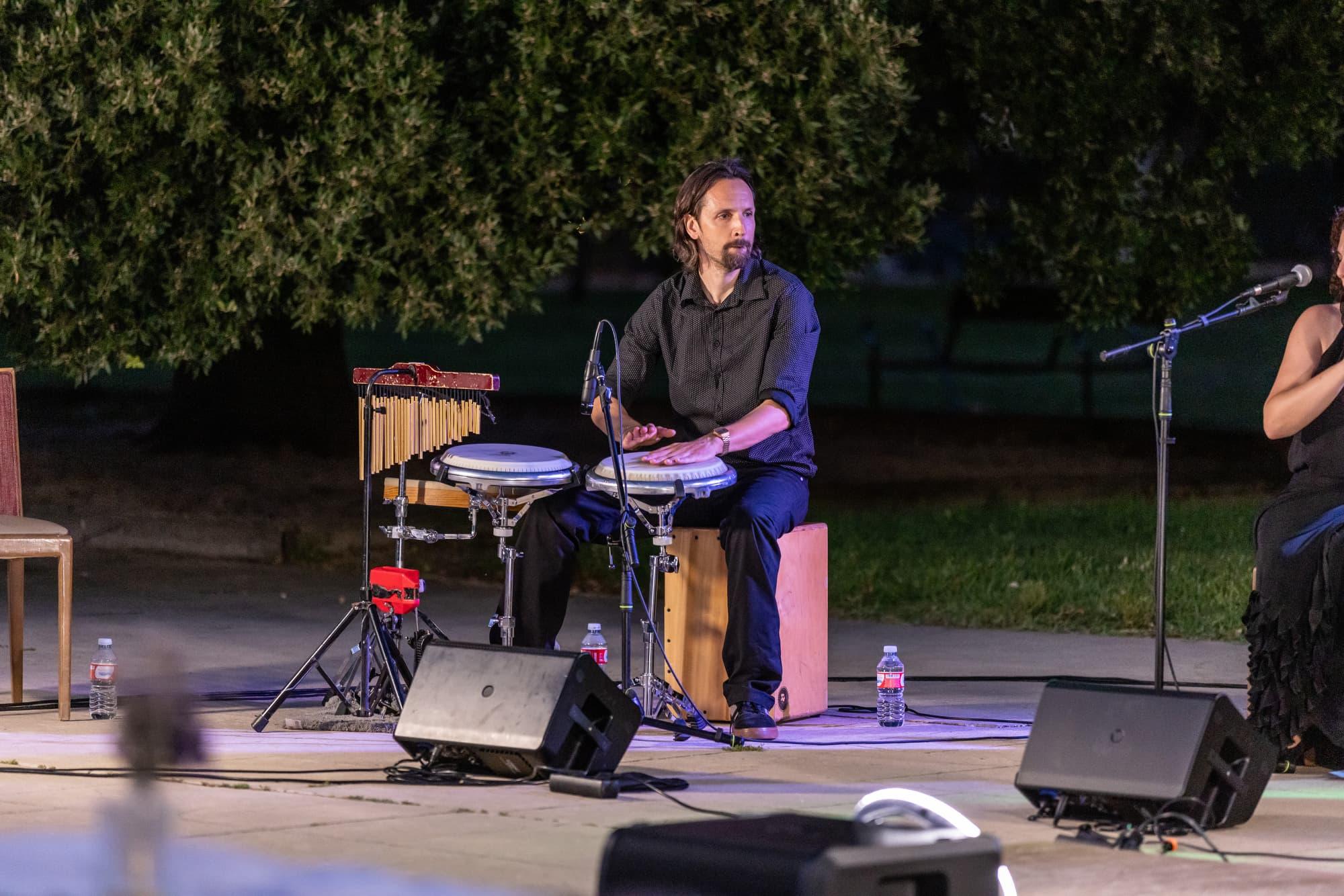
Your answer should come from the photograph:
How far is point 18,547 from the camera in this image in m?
6.79

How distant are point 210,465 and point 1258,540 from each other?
30.3ft

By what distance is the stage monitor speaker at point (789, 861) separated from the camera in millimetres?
3320

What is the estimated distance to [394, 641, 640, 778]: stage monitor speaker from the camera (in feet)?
17.8

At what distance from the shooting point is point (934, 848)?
3.42 meters

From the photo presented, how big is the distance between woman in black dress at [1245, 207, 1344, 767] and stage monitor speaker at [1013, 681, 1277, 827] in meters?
0.91

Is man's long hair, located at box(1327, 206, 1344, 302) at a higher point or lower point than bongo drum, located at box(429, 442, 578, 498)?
higher

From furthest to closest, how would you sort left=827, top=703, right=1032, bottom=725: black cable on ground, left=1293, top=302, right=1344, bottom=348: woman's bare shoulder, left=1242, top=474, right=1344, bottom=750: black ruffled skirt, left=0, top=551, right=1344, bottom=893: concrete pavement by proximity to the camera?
left=827, top=703, right=1032, bottom=725: black cable on ground < left=1293, top=302, right=1344, bottom=348: woman's bare shoulder < left=1242, top=474, right=1344, bottom=750: black ruffled skirt < left=0, top=551, right=1344, bottom=893: concrete pavement

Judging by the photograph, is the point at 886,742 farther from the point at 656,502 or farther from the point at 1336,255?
the point at 1336,255

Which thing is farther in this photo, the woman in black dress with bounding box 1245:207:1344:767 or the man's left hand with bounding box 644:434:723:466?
the man's left hand with bounding box 644:434:723:466

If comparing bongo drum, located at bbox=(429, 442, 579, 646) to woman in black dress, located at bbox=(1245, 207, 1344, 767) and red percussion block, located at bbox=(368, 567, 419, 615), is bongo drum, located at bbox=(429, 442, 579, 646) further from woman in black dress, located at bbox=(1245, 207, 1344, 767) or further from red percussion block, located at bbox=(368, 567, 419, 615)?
woman in black dress, located at bbox=(1245, 207, 1344, 767)

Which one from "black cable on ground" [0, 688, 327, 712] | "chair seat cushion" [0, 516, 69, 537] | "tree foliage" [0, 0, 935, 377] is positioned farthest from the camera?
"tree foliage" [0, 0, 935, 377]

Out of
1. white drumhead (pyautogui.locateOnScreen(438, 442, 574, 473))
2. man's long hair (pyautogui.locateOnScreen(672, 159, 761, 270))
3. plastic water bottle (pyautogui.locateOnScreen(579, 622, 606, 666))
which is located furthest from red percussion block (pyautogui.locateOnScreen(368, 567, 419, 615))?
man's long hair (pyautogui.locateOnScreen(672, 159, 761, 270))

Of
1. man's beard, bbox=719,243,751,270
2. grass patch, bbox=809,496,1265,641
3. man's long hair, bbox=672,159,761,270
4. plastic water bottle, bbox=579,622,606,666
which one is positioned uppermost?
man's long hair, bbox=672,159,761,270

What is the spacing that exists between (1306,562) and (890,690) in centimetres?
145
